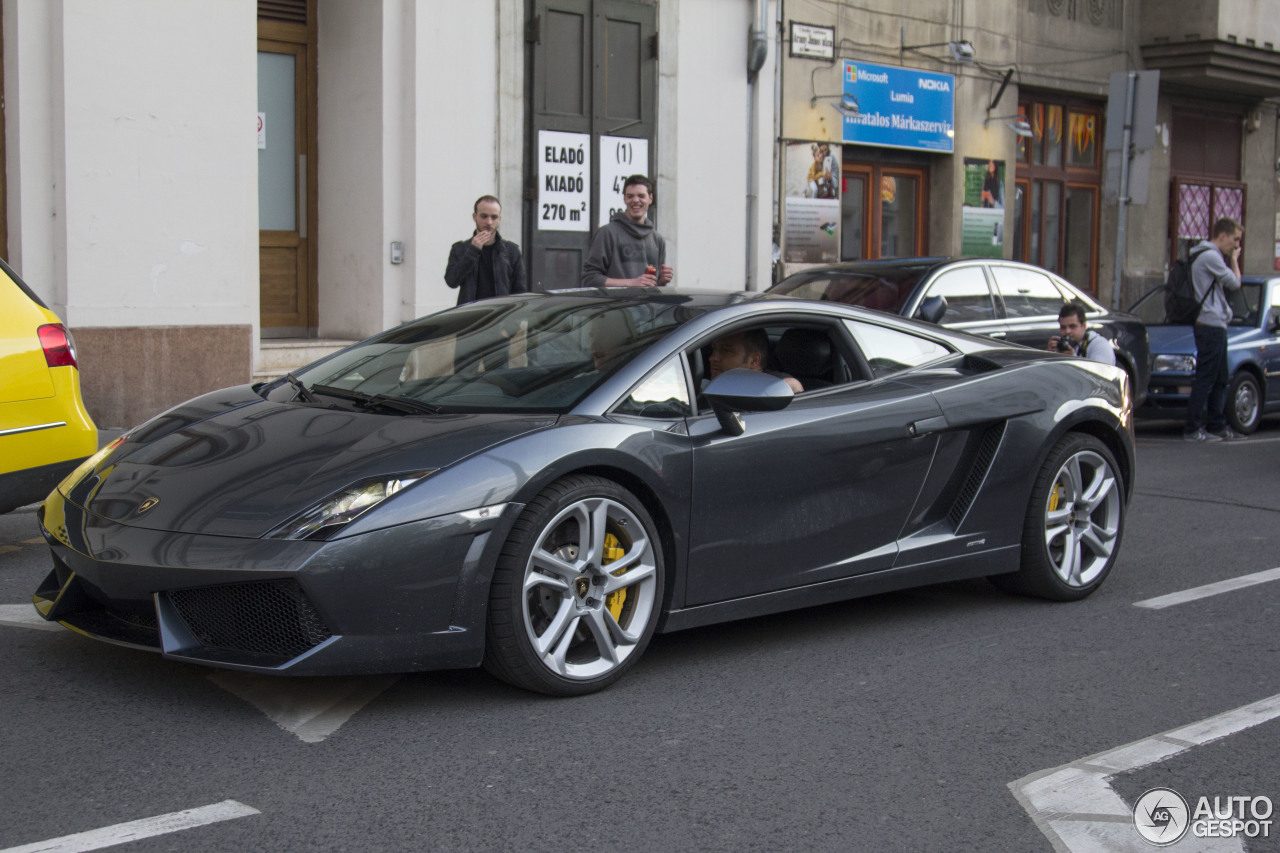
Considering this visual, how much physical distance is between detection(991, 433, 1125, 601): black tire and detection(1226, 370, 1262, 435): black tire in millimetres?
7815

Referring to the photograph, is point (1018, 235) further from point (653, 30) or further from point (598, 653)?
point (598, 653)

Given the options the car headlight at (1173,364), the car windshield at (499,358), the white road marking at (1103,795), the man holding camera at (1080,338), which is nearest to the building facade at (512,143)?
the car headlight at (1173,364)

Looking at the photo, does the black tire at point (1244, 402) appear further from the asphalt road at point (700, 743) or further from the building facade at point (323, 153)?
the asphalt road at point (700, 743)

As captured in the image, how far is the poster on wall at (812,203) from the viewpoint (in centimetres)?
1741

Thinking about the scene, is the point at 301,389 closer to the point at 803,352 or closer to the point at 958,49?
the point at 803,352

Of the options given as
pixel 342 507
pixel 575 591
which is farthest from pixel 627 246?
pixel 342 507

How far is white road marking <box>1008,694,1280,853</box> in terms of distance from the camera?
3432mm

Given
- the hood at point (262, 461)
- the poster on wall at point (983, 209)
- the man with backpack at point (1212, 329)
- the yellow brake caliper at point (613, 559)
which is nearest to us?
the hood at point (262, 461)

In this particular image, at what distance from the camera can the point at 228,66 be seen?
1190cm

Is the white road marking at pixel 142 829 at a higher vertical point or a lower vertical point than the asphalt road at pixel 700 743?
higher

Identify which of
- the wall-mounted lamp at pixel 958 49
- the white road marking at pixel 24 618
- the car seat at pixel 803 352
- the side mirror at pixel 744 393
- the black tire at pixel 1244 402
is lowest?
the white road marking at pixel 24 618

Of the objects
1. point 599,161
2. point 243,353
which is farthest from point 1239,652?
point 599,161

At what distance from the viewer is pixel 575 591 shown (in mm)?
4336

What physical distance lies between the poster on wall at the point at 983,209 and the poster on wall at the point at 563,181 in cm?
704
